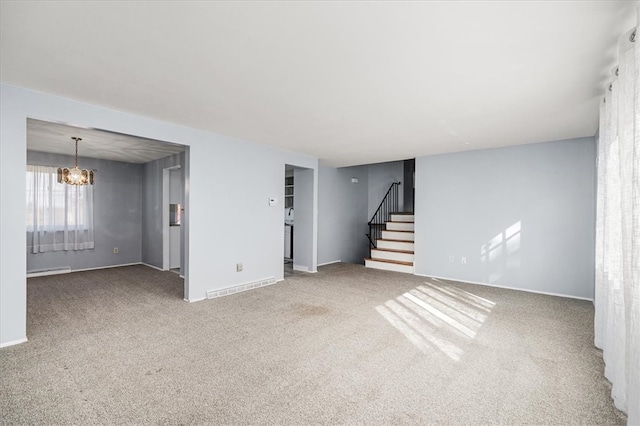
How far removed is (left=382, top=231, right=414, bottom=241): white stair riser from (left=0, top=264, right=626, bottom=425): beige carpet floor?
2.80 meters

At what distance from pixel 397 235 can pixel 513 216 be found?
2656 millimetres

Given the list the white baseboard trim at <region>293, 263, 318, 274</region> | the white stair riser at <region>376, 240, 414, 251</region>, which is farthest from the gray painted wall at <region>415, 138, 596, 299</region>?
the white baseboard trim at <region>293, 263, 318, 274</region>

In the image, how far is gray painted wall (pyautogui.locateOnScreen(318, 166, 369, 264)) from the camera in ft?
24.5

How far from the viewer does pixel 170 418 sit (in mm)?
1880

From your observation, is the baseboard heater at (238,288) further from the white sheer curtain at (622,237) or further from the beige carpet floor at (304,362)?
the white sheer curtain at (622,237)

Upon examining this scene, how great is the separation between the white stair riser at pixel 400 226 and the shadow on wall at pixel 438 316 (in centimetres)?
236

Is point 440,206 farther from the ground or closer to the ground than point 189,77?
closer to the ground

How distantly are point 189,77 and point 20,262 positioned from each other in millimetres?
2475

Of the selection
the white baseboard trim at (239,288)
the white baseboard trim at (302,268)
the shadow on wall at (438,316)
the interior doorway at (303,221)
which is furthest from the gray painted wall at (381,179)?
the white baseboard trim at (239,288)

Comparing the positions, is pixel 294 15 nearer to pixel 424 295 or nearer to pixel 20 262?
pixel 20 262

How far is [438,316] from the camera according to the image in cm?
379

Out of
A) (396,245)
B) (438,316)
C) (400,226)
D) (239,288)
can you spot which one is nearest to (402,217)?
(400,226)

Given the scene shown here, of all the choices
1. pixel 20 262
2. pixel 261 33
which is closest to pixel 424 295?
pixel 261 33

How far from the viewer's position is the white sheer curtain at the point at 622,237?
165cm
